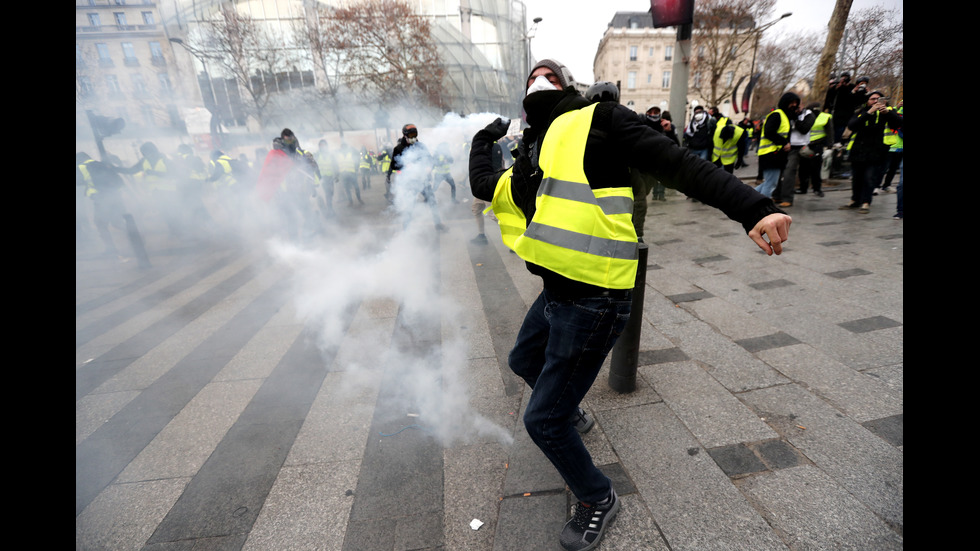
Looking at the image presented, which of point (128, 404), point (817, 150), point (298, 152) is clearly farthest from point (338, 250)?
point (817, 150)

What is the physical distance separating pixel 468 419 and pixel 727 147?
8.02 meters

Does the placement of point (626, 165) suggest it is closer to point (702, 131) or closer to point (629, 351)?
point (629, 351)

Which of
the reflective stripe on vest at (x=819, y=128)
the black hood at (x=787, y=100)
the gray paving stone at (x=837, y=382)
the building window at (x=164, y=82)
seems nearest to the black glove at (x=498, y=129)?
the gray paving stone at (x=837, y=382)

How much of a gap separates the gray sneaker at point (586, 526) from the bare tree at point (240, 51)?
11190 millimetres

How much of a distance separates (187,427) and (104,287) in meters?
4.84

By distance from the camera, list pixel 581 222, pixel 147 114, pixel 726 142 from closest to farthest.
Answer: pixel 581 222 → pixel 147 114 → pixel 726 142

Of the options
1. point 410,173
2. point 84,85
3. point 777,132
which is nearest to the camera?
point 84,85

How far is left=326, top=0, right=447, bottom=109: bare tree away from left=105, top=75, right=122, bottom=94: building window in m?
17.6

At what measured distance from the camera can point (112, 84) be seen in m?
5.98

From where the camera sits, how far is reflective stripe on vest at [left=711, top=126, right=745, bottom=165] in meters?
7.99

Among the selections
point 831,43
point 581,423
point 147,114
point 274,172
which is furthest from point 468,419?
point 831,43

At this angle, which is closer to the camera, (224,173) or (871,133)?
(871,133)
